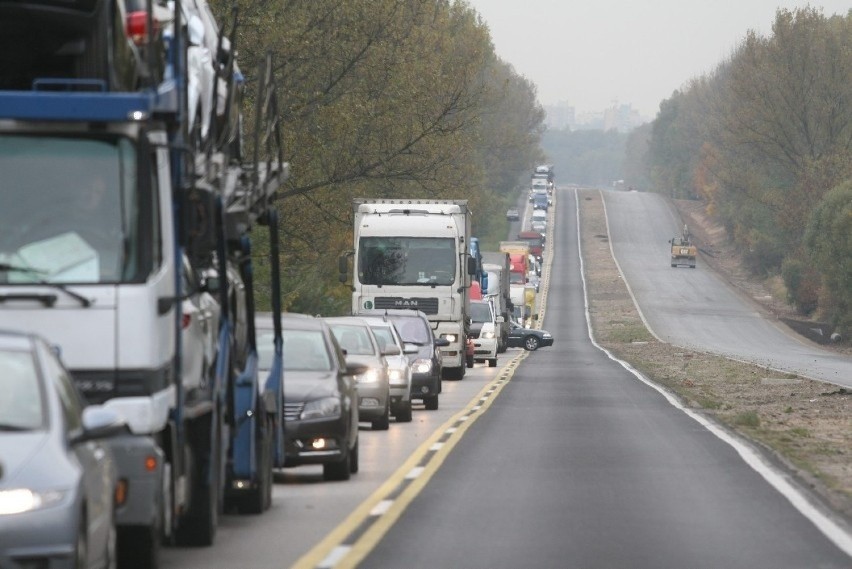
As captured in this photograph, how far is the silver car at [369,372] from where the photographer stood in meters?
25.0

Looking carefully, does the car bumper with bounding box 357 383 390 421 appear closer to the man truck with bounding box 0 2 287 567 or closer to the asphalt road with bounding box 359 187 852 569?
the asphalt road with bounding box 359 187 852 569

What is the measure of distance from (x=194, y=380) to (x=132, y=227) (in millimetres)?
1618

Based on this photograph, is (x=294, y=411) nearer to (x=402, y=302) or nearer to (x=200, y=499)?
(x=200, y=499)

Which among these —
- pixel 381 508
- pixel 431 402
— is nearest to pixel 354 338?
→ pixel 431 402

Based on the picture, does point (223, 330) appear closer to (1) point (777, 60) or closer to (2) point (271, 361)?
(2) point (271, 361)

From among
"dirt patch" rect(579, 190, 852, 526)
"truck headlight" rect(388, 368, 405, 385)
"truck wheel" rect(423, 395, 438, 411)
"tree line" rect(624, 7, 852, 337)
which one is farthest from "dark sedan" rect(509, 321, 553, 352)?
"truck headlight" rect(388, 368, 405, 385)

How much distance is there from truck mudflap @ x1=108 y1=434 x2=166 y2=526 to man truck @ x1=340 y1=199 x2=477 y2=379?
30530 millimetres

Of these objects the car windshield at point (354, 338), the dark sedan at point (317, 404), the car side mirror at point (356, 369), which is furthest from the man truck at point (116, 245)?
A: the car windshield at point (354, 338)

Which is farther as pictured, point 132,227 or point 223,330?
point 223,330

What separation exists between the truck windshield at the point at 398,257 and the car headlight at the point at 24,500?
3257 centimetres

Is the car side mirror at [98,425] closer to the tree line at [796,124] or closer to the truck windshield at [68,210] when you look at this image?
the truck windshield at [68,210]

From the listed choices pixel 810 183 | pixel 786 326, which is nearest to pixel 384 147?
pixel 786 326

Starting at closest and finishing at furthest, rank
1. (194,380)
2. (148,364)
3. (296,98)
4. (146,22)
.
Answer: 1. (148,364)
2. (146,22)
3. (194,380)
4. (296,98)

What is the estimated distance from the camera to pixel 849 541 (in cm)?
1289
